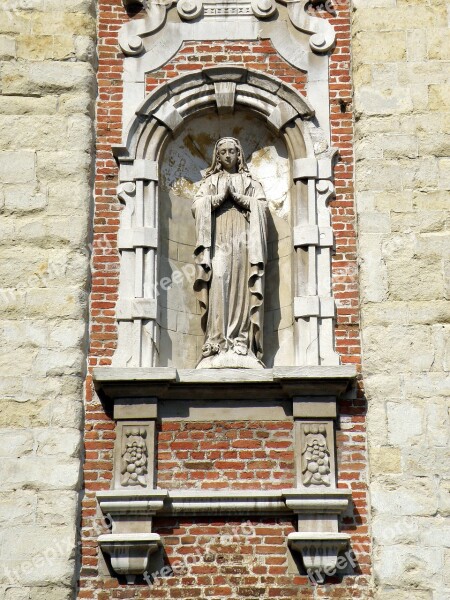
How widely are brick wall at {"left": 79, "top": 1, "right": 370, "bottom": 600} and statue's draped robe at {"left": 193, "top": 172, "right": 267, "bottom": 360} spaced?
68 centimetres

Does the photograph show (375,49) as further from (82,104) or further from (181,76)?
(82,104)

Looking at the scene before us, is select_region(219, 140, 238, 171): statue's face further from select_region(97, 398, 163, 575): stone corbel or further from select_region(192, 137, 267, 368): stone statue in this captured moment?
select_region(97, 398, 163, 575): stone corbel

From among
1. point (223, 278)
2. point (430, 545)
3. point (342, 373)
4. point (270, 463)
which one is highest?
point (223, 278)

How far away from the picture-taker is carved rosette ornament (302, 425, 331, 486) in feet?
33.2

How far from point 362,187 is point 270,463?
2.51 m

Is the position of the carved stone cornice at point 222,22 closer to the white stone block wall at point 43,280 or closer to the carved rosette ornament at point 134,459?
the white stone block wall at point 43,280

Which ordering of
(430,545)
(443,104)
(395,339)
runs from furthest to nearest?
(443,104)
(395,339)
(430,545)


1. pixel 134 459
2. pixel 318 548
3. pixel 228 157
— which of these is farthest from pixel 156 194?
pixel 318 548

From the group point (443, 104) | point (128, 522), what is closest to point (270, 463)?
point (128, 522)

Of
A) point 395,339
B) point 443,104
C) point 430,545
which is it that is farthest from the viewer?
point 443,104

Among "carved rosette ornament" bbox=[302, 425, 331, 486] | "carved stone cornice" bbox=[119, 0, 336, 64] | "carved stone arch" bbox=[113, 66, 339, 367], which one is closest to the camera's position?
"carved rosette ornament" bbox=[302, 425, 331, 486]

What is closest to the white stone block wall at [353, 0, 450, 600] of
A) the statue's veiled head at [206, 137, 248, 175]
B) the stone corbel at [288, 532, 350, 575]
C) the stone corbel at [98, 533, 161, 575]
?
→ the stone corbel at [288, 532, 350, 575]

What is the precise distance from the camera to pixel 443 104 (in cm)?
1121

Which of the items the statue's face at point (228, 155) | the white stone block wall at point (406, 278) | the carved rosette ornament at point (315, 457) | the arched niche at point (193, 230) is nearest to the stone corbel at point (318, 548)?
the white stone block wall at point (406, 278)
